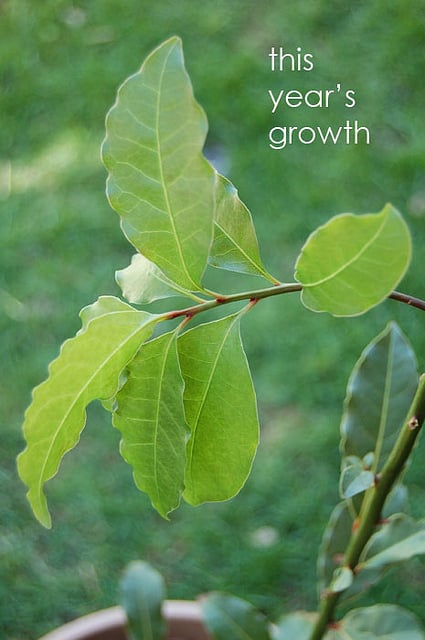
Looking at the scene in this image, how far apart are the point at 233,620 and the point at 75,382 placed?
52 centimetres

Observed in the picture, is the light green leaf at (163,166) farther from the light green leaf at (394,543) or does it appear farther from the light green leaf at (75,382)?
the light green leaf at (394,543)

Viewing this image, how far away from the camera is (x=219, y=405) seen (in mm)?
593

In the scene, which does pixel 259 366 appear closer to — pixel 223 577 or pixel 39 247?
pixel 223 577

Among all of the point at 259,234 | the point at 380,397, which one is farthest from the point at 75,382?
the point at 259,234

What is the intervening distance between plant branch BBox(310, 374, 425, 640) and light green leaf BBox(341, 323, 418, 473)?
69mm

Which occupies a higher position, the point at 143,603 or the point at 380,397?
the point at 380,397

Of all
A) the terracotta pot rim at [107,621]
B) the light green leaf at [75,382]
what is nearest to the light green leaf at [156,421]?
the light green leaf at [75,382]

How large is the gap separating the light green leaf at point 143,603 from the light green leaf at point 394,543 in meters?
0.30

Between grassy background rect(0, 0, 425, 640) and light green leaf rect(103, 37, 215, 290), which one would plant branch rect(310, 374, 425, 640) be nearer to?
light green leaf rect(103, 37, 215, 290)

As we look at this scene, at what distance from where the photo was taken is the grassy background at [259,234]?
1.69 metres

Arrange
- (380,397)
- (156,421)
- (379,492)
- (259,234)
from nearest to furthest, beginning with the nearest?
(156,421)
(379,492)
(380,397)
(259,234)

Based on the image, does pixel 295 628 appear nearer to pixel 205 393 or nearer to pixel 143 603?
pixel 143 603

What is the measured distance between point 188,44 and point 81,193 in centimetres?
58

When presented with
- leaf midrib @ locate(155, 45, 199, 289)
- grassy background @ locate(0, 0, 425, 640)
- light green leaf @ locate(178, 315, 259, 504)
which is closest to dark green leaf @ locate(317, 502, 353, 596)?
light green leaf @ locate(178, 315, 259, 504)
